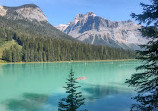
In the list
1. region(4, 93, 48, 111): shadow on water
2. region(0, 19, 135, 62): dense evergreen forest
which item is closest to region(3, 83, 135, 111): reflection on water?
region(4, 93, 48, 111): shadow on water

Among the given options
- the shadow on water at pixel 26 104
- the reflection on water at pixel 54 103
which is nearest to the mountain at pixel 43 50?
the shadow on water at pixel 26 104

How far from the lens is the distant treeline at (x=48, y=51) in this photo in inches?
4697

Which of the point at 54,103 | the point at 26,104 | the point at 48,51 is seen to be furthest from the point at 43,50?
the point at 54,103

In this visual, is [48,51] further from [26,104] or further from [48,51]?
[26,104]

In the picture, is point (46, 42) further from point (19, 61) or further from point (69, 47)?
point (19, 61)

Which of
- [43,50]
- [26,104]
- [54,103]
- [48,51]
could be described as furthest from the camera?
[43,50]

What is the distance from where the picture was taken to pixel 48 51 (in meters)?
129

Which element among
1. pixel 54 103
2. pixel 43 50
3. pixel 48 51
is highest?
pixel 43 50

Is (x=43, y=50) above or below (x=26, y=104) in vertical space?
above

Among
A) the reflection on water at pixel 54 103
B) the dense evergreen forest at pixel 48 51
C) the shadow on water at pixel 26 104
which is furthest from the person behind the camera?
the dense evergreen forest at pixel 48 51

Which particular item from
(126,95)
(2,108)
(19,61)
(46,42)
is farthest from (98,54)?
(2,108)

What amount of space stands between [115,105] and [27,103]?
1265 cm

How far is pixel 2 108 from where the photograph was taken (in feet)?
70.0

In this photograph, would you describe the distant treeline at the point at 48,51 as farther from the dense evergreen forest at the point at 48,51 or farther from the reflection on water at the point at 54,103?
the reflection on water at the point at 54,103
